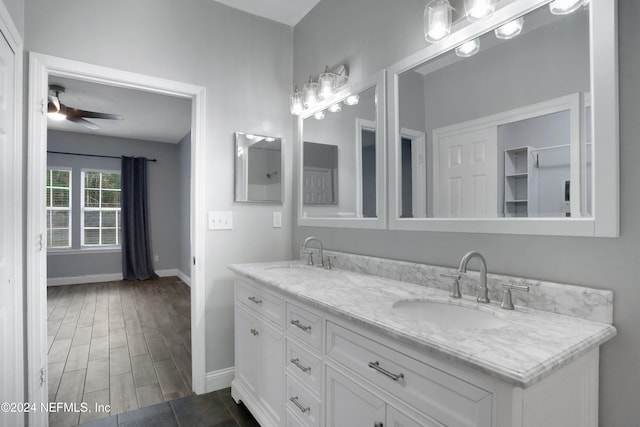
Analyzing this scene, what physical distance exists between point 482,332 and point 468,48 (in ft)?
3.80

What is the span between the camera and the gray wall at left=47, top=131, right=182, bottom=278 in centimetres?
564

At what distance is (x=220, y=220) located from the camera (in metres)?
2.35

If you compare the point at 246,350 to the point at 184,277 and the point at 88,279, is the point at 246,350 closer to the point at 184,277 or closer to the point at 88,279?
the point at 184,277

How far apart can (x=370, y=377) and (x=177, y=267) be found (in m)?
6.19

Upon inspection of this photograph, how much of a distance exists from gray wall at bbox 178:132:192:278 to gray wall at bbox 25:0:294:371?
144 inches

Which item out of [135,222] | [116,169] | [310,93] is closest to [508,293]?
[310,93]

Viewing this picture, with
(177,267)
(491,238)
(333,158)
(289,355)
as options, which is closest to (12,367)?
(289,355)

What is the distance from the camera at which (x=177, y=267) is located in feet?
21.4

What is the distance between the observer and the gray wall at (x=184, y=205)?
231 inches

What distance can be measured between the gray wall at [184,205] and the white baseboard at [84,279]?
3.65ft

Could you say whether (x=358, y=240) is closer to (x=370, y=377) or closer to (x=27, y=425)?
(x=370, y=377)

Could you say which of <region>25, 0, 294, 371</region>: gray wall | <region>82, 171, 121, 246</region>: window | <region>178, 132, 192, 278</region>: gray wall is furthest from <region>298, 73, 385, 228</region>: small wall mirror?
<region>82, 171, 121, 246</region>: window

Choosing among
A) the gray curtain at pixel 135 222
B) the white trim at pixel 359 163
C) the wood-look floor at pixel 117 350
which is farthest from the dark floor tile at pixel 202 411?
the gray curtain at pixel 135 222

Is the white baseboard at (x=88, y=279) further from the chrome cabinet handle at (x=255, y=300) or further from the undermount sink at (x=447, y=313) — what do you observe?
the undermount sink at (x=447, y=313)
